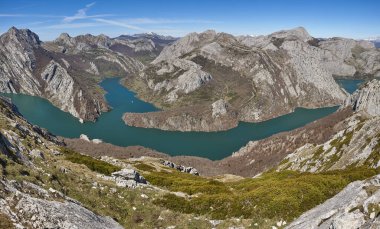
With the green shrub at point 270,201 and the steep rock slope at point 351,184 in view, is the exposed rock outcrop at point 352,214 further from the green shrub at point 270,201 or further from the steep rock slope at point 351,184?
the green shrub at point 270,201

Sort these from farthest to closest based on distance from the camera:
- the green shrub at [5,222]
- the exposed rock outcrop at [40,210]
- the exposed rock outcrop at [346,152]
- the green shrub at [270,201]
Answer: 1. the exposed rock outcrop at [346,152]
2. the green shrub at [270,201]
3. the exposed rock outcrop at [40,210]
4. the green shrub at [5,222]

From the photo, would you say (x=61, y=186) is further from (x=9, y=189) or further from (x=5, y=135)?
(x=5, y=135)

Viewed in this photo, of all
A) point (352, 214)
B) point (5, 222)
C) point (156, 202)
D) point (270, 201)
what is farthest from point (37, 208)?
point (352, 214)

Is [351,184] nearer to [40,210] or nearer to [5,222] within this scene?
[40,210]

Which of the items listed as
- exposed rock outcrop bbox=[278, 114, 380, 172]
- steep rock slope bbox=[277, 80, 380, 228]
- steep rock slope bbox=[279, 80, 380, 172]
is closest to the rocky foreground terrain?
steep rock slope bbox=[277, 80, 380, 228]

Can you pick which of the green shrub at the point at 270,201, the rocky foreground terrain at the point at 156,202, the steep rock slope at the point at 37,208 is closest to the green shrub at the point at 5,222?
the rocky foreground terrain at the point at 156,202

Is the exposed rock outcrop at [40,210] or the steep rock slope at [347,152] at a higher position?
the exposed rock outcrop at [40,210]

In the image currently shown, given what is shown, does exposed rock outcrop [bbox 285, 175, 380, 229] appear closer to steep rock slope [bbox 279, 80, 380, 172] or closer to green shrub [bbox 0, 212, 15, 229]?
green shrub [bbox 0, 212, 15, 229]

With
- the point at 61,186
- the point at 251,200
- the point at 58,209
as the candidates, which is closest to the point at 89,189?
the point at 61,186
